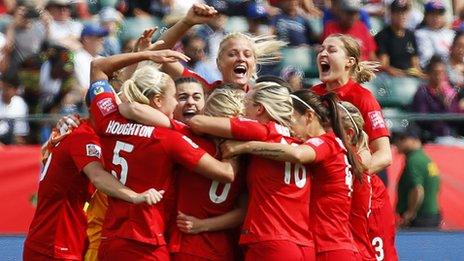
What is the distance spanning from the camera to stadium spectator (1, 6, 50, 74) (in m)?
12.8

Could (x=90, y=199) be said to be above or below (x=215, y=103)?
below

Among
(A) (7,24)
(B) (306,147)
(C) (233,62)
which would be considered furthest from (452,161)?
(A) (7,24)

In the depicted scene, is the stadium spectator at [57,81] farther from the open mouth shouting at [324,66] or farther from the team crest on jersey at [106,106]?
the team crest on jersey at [106,106]

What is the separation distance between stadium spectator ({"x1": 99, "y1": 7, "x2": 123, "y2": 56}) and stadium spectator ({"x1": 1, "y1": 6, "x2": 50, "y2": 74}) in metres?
0.58

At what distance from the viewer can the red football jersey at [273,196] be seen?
7.16 meters

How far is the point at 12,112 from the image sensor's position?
12086 mm

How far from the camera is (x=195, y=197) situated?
24.1ft

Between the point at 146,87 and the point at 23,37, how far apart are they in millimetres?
5920

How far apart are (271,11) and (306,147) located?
644 cm

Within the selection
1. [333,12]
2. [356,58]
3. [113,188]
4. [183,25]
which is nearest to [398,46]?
[333,12]

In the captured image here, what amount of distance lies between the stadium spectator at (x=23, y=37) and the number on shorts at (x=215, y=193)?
225 inches

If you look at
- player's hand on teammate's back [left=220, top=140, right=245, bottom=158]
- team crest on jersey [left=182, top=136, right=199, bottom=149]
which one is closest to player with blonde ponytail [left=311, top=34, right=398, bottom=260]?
player's hand on teammate's back [left=220, top=140, right=245, bottom=158]

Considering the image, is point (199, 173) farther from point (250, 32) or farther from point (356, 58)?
point (250, 32)

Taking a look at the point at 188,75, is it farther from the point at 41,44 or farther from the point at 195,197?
the point at 41,44
